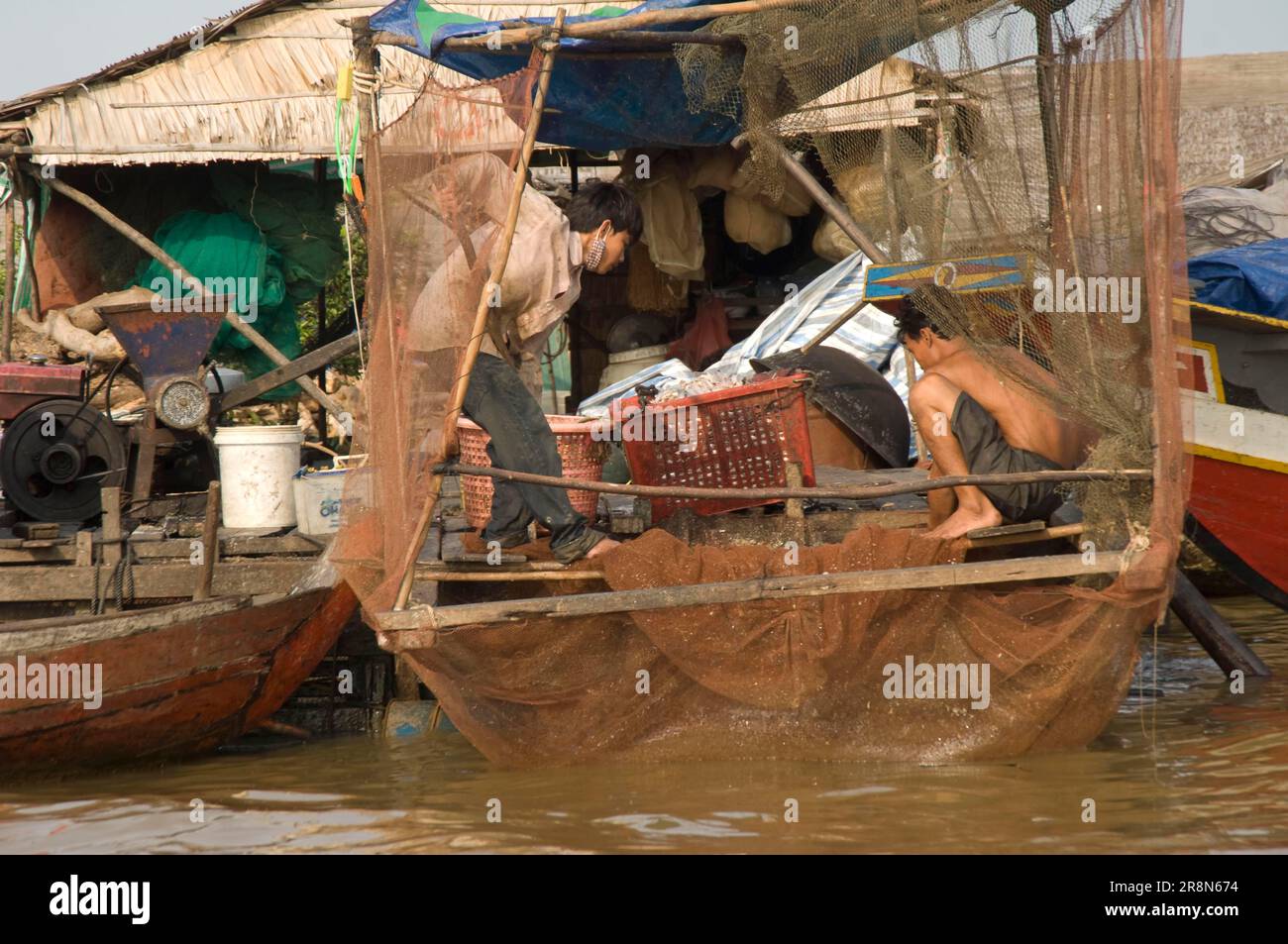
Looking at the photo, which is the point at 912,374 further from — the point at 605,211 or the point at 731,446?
the point at 605,211

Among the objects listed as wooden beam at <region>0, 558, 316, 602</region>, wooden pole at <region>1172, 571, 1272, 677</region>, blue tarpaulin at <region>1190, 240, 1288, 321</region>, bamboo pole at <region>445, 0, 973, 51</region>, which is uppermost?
bamboo pole at <region>445, 0, 973, 51</region>

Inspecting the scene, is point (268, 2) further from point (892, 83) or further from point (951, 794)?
point (951, 794)

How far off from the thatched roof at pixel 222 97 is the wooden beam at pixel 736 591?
16.1 ft

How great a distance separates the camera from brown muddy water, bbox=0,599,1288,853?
4637 millimetres

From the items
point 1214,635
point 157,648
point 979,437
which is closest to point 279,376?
point 157,648

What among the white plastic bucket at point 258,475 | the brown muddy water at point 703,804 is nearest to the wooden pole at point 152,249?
the white plastic bucket at point 258,475

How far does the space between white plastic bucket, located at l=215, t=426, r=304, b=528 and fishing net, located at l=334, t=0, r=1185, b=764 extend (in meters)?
1.93

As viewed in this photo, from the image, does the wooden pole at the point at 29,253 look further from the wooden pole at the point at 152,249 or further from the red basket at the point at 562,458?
the red basket at the point at 562,458

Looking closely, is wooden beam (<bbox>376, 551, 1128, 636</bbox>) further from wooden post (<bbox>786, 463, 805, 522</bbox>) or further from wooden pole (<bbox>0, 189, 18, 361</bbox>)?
wooden pole (<bbox>0, 189, 18, 361</bbox>)

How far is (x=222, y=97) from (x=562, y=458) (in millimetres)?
4526

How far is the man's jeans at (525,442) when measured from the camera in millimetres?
5547

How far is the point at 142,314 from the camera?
7109 mm

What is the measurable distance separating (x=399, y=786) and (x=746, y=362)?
408 centimetres

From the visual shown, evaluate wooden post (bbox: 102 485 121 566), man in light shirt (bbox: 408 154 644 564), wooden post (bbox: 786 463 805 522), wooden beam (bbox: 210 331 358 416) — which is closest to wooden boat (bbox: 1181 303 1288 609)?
wooden post (bbox: 786 463 805 522)
